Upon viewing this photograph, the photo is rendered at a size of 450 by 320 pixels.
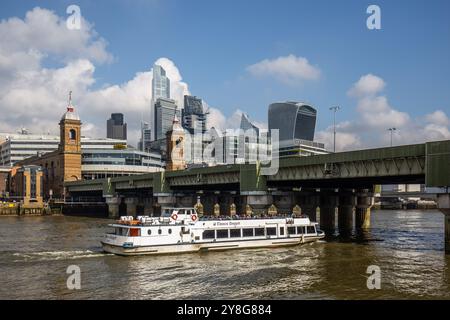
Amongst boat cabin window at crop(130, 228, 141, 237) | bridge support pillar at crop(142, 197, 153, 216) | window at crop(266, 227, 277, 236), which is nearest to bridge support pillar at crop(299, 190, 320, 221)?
window at crop(266, 227, 277, 236)

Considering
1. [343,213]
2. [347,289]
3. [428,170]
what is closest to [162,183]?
[343,213]

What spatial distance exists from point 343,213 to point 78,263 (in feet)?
178

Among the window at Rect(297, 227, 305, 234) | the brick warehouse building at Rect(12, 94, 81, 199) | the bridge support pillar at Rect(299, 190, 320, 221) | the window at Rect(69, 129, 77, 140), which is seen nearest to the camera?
the window at Rect(297, 227, 305, 234)

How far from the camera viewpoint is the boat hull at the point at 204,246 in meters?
46.6

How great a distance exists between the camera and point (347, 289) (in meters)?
32.6

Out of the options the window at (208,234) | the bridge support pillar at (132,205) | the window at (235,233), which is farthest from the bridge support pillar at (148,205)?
the window at (208,234)

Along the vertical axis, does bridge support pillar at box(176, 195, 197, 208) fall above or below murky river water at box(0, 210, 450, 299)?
above

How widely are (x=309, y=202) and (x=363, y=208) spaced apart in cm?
1216

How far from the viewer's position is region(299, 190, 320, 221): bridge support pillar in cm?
7862

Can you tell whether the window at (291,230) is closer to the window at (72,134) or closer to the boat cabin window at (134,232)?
the boat cabin window at (134,232)

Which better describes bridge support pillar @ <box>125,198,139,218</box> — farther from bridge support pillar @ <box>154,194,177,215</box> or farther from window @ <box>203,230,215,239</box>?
window @ <box>203,230,215,239</box>

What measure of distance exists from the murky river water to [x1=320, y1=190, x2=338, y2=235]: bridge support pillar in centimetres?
2553

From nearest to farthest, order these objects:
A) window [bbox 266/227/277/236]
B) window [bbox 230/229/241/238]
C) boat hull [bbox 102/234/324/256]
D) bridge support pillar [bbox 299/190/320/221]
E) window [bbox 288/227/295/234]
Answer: boat hull [bbox 102/234/324/256] < window [bbox 230/229/241/238] < window [bbox 266/227/277/236] < window [bbox 288/227/295/234] < bridge support pillar [bbox 299/190/320/221]
